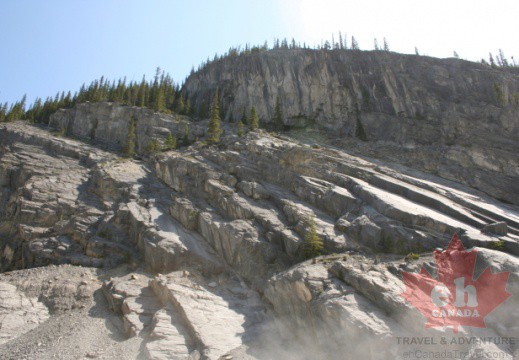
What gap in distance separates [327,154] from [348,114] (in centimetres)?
3273

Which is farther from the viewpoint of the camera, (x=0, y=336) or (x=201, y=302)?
(x=201, y=302)

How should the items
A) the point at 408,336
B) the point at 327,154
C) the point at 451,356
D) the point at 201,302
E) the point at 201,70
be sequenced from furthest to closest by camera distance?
the point at 201,70 < the point at 327,154 < the point at 201,302 < the point at 408,336 < the point at 451,356

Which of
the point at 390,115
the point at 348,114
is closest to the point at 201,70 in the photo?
the point at 348,114

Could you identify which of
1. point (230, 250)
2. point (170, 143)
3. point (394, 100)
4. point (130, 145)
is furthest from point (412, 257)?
point (394, 100)

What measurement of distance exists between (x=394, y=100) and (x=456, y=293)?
200 feet

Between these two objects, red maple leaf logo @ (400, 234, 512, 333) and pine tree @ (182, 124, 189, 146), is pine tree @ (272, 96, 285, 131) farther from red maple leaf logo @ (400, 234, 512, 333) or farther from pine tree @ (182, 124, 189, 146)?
red maple leaf logo @ (400, 234, 512, 333)

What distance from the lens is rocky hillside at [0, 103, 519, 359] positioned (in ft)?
72.0

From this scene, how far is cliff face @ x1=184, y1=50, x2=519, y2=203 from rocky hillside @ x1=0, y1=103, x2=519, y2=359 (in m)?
13.0

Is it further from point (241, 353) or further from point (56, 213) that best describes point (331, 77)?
point (241, 353)

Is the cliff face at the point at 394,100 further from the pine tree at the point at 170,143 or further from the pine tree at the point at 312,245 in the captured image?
the pine tree at the point at 312,245

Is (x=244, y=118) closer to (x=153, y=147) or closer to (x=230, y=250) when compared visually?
(x=153, y=147)

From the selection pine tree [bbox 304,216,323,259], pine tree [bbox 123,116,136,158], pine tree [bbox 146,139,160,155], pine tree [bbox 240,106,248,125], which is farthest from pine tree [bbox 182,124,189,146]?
pine tree [bbox 304,216,323,259]

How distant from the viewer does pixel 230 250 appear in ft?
109

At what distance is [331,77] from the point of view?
79.6 meters
